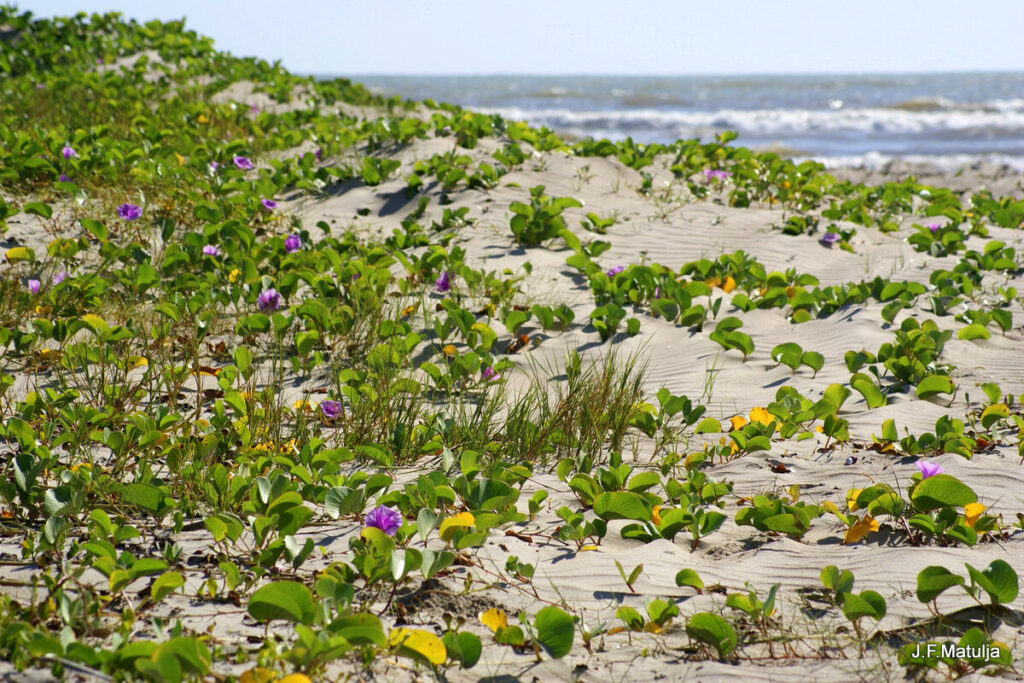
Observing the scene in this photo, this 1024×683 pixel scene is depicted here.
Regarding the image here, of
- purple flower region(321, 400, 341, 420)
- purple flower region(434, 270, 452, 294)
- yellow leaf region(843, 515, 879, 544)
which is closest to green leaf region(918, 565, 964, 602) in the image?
yellow leaf region(843, 515, 879, 544)

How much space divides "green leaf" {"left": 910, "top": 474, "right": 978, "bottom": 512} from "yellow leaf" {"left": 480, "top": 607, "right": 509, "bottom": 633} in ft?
4.18

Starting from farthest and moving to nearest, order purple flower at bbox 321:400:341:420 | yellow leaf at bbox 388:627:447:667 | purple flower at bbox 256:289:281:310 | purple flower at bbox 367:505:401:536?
purple flower at bbox 256:289:281:310
purple flower at bbox 321:400:341:420
purple flower at bbox 367:505:401:536
yellow leaf at bbox 388:627:447:667

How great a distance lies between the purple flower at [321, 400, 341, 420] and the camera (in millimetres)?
3111

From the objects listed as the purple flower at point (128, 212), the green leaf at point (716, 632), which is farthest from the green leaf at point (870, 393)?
the purple flower at point (128, 212)

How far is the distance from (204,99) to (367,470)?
8330mm

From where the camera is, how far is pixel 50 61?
11352 mm

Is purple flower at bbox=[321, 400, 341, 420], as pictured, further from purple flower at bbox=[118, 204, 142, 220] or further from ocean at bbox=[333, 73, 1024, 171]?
ocean at bbox=[333, 73, 1024, 171]

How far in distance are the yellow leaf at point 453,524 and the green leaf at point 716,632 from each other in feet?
2.15

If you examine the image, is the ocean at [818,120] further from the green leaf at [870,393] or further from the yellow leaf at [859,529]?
the yellow leaf at [859,529]

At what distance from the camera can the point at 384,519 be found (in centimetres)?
219

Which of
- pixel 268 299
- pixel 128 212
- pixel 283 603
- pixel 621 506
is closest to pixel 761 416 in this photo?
pixel 621 506

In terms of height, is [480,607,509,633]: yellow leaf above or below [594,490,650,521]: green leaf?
below

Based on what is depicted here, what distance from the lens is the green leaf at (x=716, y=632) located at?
1.84 metres

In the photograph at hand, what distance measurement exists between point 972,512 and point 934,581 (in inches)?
22.1
